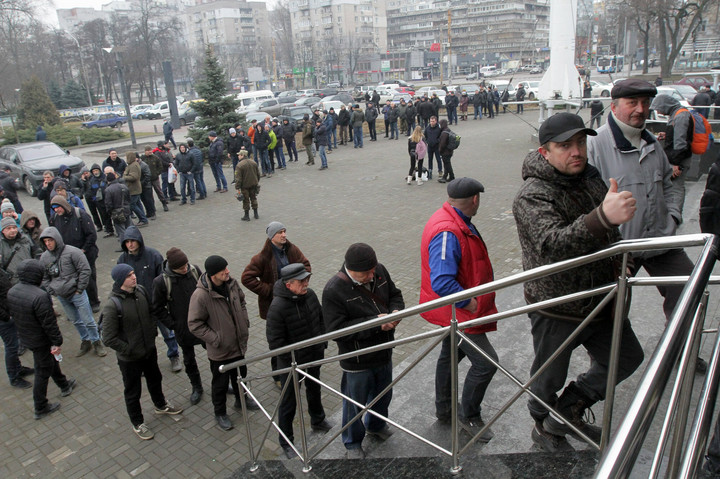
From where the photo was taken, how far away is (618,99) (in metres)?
3.56

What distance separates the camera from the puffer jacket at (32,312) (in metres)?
5.47

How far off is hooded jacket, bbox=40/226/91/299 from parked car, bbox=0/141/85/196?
1189cm

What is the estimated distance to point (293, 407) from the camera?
4465 millimetres

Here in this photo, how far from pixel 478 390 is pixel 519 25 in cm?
11180

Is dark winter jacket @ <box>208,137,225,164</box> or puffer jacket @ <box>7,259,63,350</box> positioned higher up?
dark winter jacket @ <box>208,137,225,164</box>

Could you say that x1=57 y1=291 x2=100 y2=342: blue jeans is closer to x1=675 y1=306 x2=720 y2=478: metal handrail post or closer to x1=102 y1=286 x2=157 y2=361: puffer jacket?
x1=102 y1=286 x2=157 y2=361: puffer jacket

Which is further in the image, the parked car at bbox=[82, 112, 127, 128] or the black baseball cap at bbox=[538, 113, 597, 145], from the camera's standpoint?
the parked car at bbox=[82, 112, 127, 128]

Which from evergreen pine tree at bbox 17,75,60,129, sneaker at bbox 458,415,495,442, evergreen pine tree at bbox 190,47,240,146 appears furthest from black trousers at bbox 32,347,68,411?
evergreen pine tree at bbox 17,75,60,129

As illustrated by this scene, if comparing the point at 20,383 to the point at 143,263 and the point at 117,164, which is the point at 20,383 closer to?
the point at 143,263

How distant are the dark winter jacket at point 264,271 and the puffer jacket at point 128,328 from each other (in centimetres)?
107

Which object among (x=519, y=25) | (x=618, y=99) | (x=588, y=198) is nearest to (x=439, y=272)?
(x=588, y=198)

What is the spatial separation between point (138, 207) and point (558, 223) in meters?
11.5

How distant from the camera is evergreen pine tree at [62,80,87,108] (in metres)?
56.8

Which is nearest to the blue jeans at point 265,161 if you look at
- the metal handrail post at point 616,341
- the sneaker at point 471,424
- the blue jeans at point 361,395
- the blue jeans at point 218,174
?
the blue jeans at point 218,174
